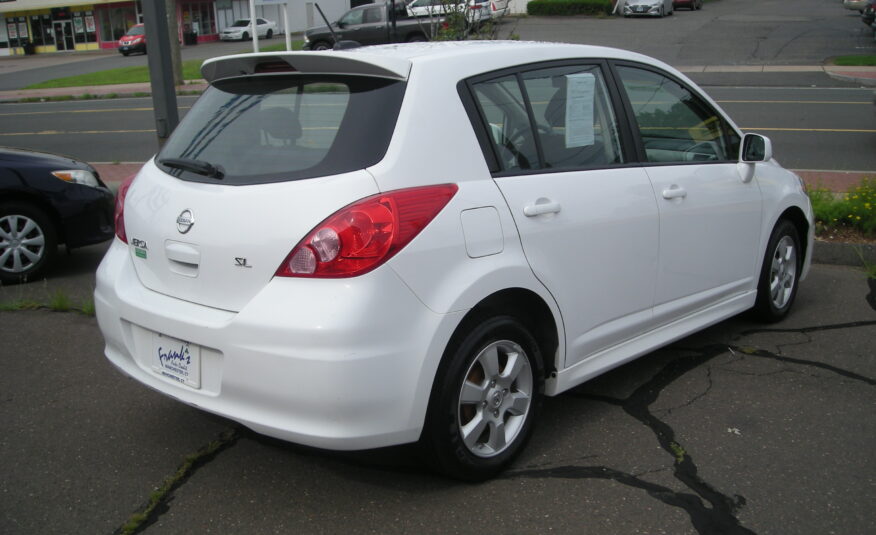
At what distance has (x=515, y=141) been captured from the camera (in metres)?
3.59

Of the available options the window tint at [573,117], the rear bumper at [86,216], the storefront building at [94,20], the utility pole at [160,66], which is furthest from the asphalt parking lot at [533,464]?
the storefront building at [94,20]

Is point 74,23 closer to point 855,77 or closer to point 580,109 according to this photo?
point 855,77

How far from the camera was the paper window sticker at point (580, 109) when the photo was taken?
3.90 m

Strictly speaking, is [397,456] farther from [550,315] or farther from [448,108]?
[448,108]

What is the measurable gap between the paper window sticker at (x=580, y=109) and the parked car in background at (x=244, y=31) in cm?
4988

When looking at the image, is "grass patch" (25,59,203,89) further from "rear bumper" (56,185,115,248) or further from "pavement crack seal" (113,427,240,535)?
"pavement crack seal" (113,427,240,535)

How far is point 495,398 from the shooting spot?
341 centimetres

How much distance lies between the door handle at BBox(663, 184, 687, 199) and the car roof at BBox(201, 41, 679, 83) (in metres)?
0.75

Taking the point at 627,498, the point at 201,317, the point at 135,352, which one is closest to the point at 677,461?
the point at 627,498

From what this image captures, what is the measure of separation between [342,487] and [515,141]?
158cm

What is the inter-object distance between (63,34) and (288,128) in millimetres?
62318

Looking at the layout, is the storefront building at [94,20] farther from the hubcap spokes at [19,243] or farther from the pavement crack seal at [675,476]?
the pavement crack seal at [675,476]

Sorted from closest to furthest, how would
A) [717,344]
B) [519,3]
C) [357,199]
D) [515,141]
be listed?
1. [357,199]
2. [515,141]
3. [717,344]
4. [519,3]

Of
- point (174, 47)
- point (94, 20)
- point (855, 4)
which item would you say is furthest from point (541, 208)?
point (94, 20)
